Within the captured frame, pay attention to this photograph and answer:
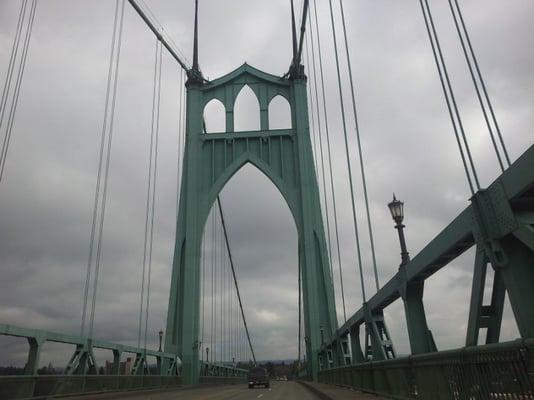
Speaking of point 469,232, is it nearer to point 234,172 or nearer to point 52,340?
point 52,340

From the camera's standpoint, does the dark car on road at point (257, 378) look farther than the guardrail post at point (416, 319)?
Yes

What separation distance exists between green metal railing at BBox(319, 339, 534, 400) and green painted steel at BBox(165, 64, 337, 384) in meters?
22.6

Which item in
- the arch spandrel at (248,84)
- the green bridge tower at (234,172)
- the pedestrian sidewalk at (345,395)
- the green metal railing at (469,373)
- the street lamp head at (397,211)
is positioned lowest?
the pedestrian sidewalk at (345,395)

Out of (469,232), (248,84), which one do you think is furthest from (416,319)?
(248,84)

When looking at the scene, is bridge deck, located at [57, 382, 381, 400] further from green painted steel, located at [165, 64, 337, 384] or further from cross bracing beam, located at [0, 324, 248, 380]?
green painted steel, located at [165, 64, 337, 384]

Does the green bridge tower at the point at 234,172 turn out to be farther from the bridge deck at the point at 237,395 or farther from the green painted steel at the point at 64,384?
the bridge deck at the point at 237,395

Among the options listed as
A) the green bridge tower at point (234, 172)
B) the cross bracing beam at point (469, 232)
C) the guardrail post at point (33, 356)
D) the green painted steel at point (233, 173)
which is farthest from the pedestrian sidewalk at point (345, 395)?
the green painted steel at point (233, 173)

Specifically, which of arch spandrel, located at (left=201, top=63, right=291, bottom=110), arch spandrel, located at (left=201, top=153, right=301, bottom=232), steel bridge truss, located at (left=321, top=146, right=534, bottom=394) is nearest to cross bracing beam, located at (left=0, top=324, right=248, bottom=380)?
steel bridge truss, located at (left=321, top=146, right=534, bottom=394)

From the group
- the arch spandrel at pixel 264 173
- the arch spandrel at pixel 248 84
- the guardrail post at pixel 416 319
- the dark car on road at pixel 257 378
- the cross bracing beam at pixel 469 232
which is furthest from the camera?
the arch spandrel at pixel 248 84

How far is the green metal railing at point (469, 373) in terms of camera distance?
3518 mm

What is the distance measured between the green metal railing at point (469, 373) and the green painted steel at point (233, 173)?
22649 millimetres

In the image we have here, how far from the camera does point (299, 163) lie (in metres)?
34.9

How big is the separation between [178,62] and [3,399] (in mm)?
33730

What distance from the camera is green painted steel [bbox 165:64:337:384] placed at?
3006 cm
